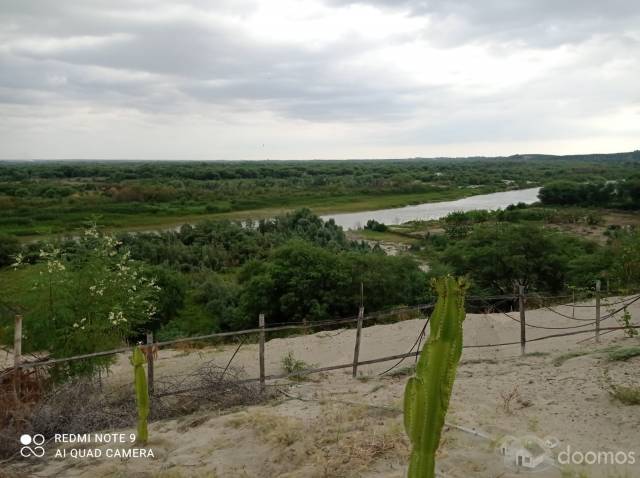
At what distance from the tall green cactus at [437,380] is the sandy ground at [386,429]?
47.7 inches

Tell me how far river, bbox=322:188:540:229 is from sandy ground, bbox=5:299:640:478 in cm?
3465

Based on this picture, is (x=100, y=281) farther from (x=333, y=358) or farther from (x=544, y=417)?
(x=544, y=417)

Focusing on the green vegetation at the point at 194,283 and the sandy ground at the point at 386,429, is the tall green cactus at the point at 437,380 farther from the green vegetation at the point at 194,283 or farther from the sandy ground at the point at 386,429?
the green vegetation at the point at 194,283

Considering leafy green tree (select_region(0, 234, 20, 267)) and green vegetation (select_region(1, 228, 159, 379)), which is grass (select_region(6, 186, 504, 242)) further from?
green vegetation (select_region(1, 228, 159, 379))

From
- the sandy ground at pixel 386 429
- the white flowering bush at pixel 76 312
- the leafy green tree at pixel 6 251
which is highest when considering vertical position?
the white flowering bush at pixel 76 312

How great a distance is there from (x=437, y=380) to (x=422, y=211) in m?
52.9

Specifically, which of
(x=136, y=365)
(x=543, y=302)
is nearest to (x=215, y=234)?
(x=543, y=302)

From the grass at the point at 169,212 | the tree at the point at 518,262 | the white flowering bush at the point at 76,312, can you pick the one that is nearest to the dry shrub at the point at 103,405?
the white flowering bush at the point at 76,312

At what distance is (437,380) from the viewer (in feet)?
12.5

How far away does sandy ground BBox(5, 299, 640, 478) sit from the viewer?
504cm

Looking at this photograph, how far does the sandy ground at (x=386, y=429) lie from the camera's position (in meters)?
5.04

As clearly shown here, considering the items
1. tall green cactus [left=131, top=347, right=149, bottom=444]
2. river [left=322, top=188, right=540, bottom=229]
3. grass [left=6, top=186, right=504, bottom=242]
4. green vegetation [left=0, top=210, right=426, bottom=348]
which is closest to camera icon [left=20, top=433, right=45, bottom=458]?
tall green cactus [left=131, top=347, right=149, bottom=444]

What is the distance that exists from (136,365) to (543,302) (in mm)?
13157

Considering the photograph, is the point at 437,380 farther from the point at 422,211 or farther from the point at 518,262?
the point at 422,211
